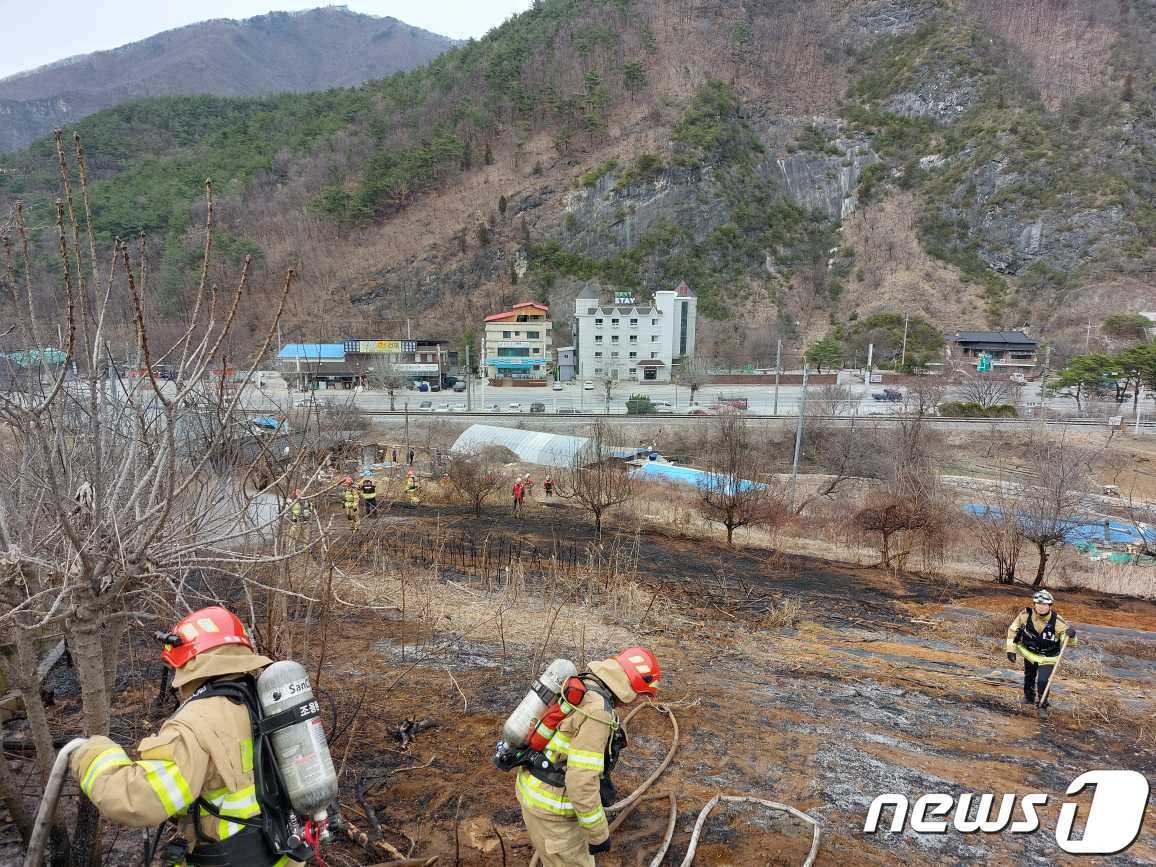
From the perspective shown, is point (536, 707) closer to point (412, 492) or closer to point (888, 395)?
point (412, 492)

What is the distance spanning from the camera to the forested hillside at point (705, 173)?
67.6 m

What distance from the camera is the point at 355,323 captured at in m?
65.7

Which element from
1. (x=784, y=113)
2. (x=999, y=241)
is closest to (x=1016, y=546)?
(x=999, y=241)

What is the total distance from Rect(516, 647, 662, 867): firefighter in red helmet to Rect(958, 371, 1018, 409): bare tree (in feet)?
149

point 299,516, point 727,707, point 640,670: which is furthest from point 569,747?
point 727,707

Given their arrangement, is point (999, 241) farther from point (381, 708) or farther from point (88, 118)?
point (88, 118)

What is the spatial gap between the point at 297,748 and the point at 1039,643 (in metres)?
7.38

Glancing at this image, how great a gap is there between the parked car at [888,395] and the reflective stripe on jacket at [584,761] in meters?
46.1

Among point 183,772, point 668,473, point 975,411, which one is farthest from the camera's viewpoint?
point 975,411

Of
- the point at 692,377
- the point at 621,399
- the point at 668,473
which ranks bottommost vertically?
the point at 668,473

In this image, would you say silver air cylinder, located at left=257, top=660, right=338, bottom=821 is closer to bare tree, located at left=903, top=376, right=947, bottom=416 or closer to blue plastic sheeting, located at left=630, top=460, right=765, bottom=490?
blue plastic sheeting, located at left=630, top=460, right=765, bottom=490

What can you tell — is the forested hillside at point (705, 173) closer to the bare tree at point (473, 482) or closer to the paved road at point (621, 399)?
the paved road at point (621, 399)

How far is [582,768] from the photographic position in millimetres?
3240

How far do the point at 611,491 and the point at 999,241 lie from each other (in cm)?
7489
